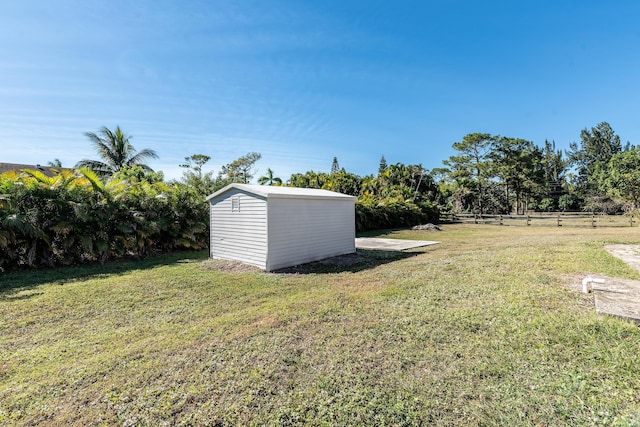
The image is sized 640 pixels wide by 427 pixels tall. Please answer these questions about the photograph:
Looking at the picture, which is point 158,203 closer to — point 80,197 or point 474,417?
point 80,197

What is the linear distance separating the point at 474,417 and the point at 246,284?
4.29 metres

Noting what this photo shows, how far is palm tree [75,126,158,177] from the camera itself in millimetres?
18438

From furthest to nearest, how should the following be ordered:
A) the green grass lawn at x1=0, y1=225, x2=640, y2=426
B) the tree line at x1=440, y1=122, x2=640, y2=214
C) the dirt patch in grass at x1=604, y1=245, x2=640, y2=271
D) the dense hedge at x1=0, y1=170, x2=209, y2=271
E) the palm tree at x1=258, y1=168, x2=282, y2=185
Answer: the tree line at x1=440, y1=122, x2=640, y2=214 → the palm tree at x1=258, y1=168, x2=282, y2=185 → the dense hedge at x1=0, y1=170, x2=209, y2=271 → the dirt patch in grass at x1=604, y1=245, x2=640, y2=271 → the green grass lawn at x1=0, y1=225, x2=640, y2=426

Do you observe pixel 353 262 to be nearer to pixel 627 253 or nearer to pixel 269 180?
pixel 627 253

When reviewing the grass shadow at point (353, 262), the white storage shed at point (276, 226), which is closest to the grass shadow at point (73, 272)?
the white storage shed at point (276, 226)

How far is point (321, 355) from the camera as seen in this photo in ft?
8.81

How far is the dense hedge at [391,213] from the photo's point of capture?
53.4 feet

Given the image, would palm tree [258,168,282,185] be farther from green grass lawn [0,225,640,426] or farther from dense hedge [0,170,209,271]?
green grass lawn [0,225,640,426]

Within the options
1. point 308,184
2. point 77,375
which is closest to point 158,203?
point 77,375

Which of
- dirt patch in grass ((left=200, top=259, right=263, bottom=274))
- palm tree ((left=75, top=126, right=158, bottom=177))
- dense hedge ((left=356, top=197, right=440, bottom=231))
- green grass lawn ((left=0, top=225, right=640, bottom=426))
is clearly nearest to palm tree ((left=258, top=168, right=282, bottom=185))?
dense hedge ((left=356, top=197, right=440, bottom=231))

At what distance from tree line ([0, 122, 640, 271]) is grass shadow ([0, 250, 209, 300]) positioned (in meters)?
0.46

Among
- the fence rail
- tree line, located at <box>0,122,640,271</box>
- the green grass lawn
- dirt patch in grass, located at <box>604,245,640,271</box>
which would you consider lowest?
the green grass lawn

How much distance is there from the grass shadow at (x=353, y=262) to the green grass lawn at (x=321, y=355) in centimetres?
151

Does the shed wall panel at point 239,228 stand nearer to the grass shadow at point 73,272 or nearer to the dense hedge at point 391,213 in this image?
the grass shadow at point 73,272
